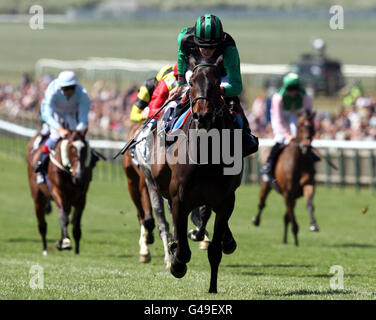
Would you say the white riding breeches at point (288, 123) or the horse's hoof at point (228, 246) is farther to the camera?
the white riding breeches at point (288, 123)

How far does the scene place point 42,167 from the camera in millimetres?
12750

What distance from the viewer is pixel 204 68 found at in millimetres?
7406

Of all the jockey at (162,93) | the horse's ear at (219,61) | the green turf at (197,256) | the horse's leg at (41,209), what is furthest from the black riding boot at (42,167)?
the horse's ear at (219,61)

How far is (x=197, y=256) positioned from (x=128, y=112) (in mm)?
16566

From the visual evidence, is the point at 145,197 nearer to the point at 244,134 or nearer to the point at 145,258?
the point at 145,258

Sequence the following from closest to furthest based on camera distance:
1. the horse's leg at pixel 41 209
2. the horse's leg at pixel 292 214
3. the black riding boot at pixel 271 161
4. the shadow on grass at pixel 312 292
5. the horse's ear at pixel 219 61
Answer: the horse's ear at pixel 219 61 → the shadow on grass at pixel 312 292 → the horse's leg at pixel 41 209 → the horse's leg at pixel 292 214 → the black riding boot at pixel 271 161

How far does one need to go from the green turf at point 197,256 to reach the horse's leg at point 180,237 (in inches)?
8.2

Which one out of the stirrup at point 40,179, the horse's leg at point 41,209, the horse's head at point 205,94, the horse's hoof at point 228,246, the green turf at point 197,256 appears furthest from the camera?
the horse's leg at point 41,209

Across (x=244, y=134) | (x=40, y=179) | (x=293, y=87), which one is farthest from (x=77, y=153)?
(x=244, y=134)

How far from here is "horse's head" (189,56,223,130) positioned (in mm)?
7254

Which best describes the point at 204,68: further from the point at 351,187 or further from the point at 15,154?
the point at 15,154

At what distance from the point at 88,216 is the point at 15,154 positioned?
41.2 feet

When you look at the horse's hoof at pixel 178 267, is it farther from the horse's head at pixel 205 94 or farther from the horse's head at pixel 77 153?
the horse's head at pixel 77 153

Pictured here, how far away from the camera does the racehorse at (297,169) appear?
46.9ft
